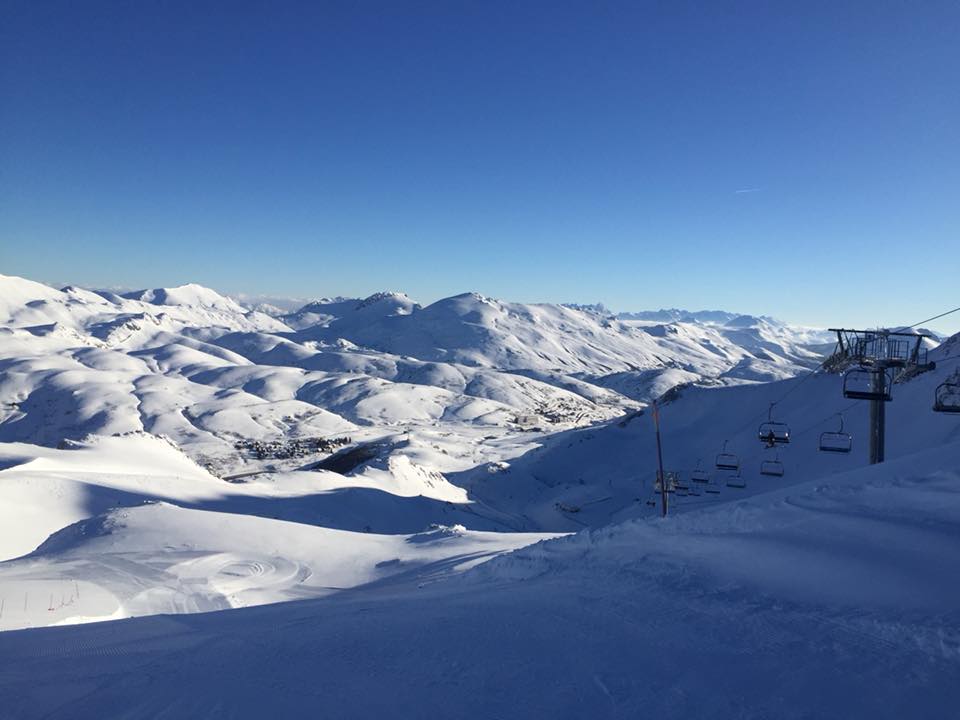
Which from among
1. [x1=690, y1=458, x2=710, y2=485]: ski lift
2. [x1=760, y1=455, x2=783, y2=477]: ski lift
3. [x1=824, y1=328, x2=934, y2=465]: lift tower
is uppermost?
[x1=824, y1=328, x2=934, y2=465]: lift tower

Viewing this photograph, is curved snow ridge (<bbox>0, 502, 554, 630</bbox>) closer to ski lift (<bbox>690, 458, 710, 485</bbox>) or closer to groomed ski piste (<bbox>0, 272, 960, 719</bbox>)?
groomed ski piste (<bbox>0, 272, 960, 719</bbox>)

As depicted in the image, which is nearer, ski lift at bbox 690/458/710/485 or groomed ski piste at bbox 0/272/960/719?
groomed ski piste at bbox 0/272/960/719

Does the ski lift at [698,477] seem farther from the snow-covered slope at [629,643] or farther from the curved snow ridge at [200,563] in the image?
the snow-covered slope at [629,643]

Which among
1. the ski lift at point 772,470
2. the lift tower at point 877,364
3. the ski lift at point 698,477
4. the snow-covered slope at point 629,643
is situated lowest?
the ski lift at point 698,477

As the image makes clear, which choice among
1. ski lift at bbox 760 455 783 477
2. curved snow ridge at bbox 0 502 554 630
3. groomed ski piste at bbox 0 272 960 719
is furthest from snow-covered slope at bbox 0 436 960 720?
ski lift at bbox 760 455 783 477

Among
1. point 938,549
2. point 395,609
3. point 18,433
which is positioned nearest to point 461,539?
point 395,609

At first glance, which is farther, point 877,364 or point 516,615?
point 877,364

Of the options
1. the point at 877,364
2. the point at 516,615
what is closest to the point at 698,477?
the point at 877,364

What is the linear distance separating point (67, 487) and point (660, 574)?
30.3 m

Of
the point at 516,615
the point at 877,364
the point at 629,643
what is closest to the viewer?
the point at 629,643

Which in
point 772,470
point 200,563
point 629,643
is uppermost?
point 629,643

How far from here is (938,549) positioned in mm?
7473

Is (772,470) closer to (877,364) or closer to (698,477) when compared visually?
(698,477)

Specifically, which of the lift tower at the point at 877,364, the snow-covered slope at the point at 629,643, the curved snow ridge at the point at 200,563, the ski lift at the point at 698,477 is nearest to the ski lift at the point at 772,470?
the ski lift at the point at 698,477
